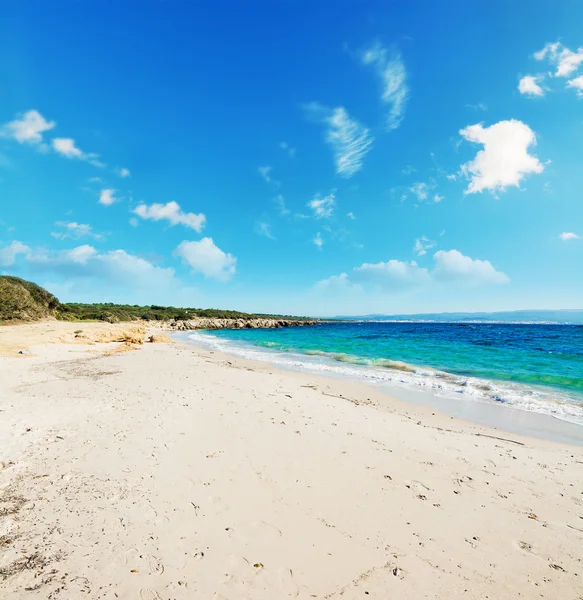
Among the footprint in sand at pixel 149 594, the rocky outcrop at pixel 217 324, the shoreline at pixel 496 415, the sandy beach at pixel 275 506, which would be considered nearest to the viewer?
the footprint in sand at pixel 149 594

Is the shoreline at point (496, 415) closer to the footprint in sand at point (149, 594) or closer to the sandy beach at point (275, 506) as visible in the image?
the sandy beach at point (275, 506)

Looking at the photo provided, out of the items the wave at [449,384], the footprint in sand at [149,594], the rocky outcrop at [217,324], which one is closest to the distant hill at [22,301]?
the rocky outcrop at [217,324]

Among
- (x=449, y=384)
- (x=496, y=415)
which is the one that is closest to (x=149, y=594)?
(x=496, y=415)

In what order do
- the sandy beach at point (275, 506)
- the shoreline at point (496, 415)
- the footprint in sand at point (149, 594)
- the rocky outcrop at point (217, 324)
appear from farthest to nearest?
the rocky outcrop at point (217, 324), the shoreline at point (496, 415), the sandy beach at point (275, 506), the footprint in sand at point (149, 594)

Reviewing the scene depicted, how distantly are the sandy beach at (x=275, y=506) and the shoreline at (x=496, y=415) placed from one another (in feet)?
2.86

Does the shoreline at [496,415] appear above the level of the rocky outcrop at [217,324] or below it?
below

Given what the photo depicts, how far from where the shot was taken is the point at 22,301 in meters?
33.7

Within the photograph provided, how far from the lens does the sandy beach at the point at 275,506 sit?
10.1 ft

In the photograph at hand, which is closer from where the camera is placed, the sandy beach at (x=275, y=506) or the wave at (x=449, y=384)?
the sandy beach at (x=275, y=506)

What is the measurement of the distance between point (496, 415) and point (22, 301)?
144 ft

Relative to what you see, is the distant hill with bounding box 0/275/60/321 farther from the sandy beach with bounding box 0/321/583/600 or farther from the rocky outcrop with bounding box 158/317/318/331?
the sandy beach with bounding box 0/321/583/600

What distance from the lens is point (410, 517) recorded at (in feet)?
13.5

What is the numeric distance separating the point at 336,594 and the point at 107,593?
218 cm

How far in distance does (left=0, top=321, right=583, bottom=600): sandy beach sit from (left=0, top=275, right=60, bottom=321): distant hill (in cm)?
3239
